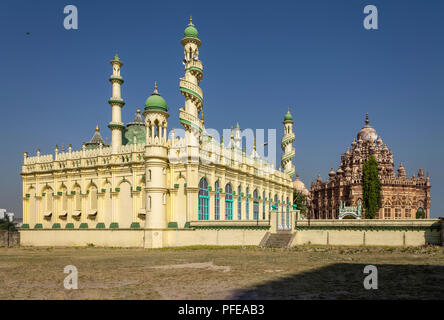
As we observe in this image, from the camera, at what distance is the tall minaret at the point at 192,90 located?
37.1 meters

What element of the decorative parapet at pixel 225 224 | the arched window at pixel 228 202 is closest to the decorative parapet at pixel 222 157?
the arched window at pixel 228 202

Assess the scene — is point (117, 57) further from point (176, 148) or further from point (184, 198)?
point (184, 198)

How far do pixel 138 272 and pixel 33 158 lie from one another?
35.1 m

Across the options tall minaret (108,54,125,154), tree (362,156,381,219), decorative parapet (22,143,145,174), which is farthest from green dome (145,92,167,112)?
tree (362,156,381,219)

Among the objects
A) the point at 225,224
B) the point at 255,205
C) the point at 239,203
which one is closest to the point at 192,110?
the point at 225,224

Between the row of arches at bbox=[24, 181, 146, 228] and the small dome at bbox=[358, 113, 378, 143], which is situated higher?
the small dome at bbox=[358, 113, 378, 143]

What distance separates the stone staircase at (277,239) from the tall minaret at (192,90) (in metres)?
9.54

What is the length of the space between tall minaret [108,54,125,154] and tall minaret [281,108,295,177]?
98.5 feet

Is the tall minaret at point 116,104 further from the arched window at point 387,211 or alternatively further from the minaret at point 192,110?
the arched window at point 387,211

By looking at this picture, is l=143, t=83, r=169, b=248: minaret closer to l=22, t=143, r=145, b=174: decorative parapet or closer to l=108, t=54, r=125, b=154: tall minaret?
l=22, t=143, r=145, b=174: decorative parapet

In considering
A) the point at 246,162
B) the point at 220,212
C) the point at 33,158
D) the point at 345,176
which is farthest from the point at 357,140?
the point at 33,158

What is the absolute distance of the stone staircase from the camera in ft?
105

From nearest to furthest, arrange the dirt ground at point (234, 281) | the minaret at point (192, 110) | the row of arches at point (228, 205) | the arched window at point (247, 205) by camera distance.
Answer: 1. the dirt ground at point (234, 281)
2. the row of arches at point (228, 205)
3. the minaret at point (192, 110)
4. the arched window at point (247, 205)

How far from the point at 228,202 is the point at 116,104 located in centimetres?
1572
